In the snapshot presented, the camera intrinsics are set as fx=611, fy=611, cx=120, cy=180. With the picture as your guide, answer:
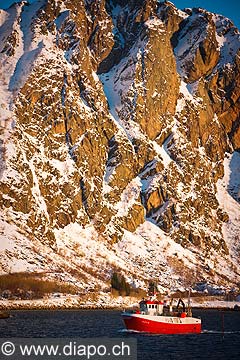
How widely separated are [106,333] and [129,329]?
6.52 m

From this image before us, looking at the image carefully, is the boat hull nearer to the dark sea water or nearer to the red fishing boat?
the red fishing boat

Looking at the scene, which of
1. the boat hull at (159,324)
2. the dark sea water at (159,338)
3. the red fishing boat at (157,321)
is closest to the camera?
the dark sea water at (159,338)

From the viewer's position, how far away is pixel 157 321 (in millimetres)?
133500

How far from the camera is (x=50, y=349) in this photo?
10144 cm

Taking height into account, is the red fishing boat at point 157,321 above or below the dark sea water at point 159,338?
above

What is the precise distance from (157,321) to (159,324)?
2.89 ft

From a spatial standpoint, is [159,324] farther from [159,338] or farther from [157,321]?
[159,338]

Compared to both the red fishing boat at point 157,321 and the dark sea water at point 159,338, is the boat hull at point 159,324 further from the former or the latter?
the dark sea water at point 159,338

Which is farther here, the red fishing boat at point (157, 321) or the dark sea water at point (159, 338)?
the red fishing boat at point (157, 321)

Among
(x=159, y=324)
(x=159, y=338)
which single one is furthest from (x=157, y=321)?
(x=159, y=338)

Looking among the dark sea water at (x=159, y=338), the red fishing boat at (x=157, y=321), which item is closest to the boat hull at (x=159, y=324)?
the red fishing boat at (x=157, y=321)

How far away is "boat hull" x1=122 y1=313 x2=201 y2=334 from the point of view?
132375 millimetres

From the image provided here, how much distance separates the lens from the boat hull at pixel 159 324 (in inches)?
5212

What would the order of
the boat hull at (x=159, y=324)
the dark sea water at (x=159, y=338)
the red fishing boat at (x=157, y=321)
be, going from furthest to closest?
the red fishing boat at (x=157, y=321), the boat hull at (x=159, y=324), the dark sea water at (x=159, y=338)
